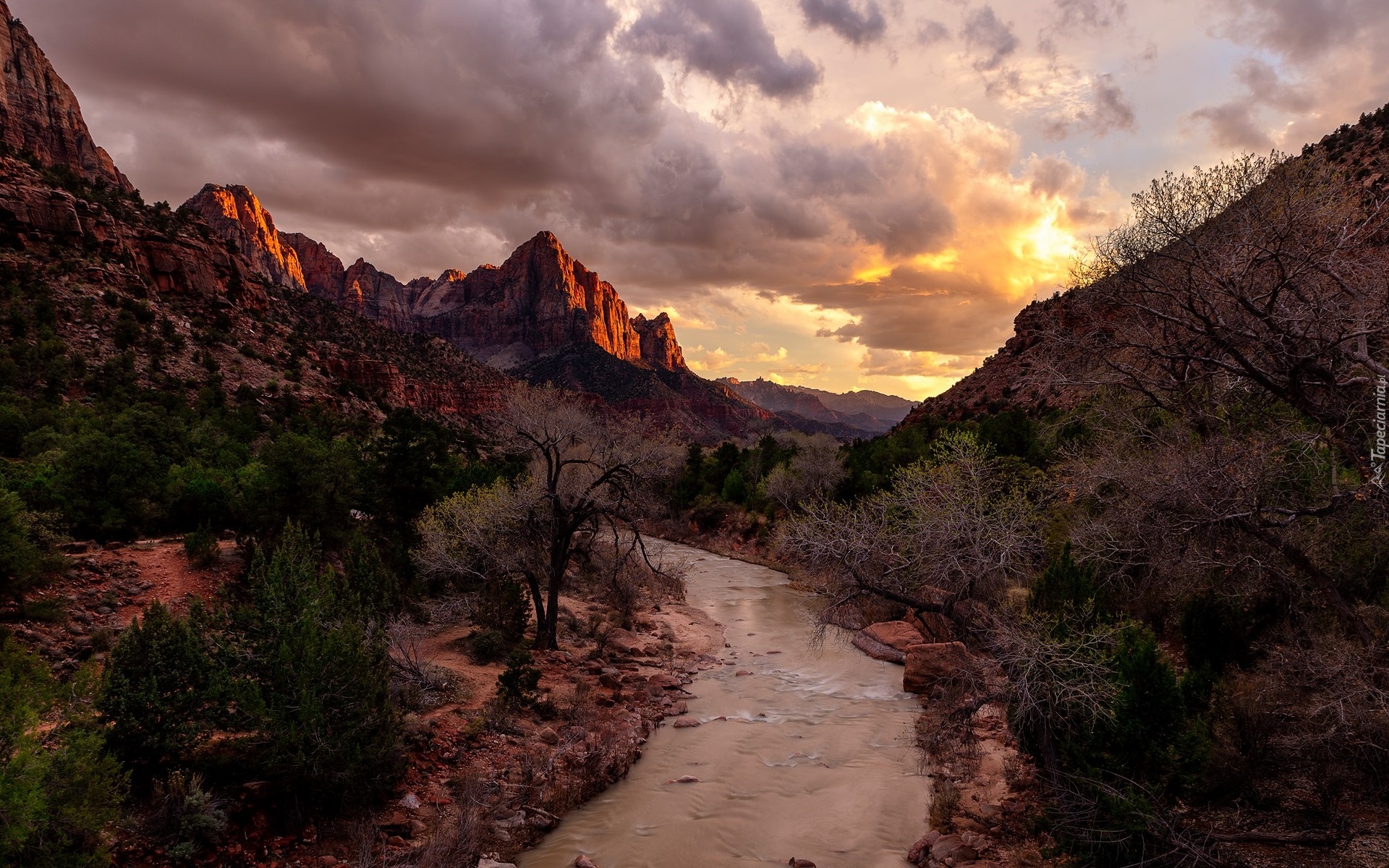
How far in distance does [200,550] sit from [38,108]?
86.5 m

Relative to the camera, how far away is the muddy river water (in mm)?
9812

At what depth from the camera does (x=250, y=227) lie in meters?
164

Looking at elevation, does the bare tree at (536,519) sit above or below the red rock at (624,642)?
above

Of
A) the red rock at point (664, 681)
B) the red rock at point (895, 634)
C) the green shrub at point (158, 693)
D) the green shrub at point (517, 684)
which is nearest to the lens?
the green shrub at point (158, 693)

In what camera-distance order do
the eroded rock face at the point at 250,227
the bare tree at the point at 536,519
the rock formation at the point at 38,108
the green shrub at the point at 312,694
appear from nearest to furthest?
the green shrub at the point at 312,694, the bare tree at the point at 536,519, the rock formation at the point at 38,108, the eroded rock face at the point at 250,227

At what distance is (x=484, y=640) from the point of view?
16.3 m

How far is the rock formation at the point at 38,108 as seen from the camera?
63.1 m

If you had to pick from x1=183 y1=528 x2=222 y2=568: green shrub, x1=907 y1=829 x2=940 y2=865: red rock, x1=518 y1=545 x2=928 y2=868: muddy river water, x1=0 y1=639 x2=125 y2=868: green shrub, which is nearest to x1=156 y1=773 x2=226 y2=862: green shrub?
x1=0 y1=639 x2=125 y2=868: green shrub

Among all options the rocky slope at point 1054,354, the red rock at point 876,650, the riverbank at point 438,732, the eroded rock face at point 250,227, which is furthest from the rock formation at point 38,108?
the rocky slope at point 1054,354

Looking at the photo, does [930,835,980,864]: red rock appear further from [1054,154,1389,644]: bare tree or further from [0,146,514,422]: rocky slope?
[0,146,514,422]: rocky slope

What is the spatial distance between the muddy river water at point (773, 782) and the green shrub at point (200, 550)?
432 inches

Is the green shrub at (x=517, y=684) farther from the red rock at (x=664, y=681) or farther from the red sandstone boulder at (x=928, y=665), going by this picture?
the red sandstone boulder at (x=928, y=665)

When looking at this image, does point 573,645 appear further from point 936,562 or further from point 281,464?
point 936,562

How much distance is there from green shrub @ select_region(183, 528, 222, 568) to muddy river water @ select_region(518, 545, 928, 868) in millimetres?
10961
